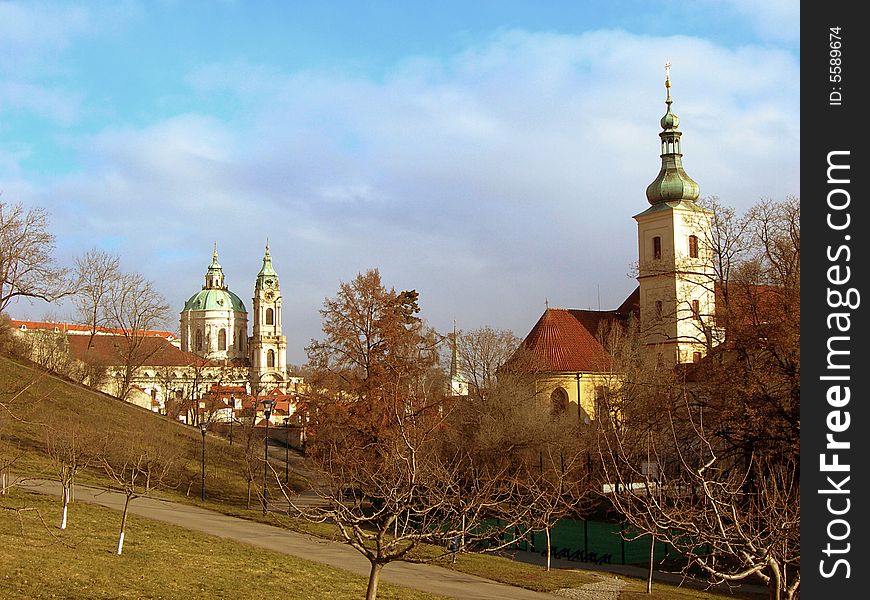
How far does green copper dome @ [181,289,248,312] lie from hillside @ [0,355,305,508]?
114271 millimetres

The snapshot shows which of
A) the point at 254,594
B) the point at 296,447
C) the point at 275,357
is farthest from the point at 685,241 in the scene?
the point at 275,357

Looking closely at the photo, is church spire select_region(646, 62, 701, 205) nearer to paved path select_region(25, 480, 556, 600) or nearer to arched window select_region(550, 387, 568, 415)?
arched window select_region(550, 387, 568, 415)

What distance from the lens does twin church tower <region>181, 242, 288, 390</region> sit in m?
151

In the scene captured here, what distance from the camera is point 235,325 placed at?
161 m

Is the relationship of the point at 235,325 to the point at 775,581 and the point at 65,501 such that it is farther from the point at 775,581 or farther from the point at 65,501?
the point at 775,581

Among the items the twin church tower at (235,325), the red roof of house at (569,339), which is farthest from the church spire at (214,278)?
the red roof of house at (569,339)

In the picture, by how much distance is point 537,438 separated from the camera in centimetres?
3903

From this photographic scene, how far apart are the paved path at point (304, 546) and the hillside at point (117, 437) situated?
5.43 ft

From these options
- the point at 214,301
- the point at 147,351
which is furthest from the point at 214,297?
the point at 147,351

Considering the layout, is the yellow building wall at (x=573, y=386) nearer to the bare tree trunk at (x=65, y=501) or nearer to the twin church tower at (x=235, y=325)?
the bare tree trunk at (x=65, y=501)

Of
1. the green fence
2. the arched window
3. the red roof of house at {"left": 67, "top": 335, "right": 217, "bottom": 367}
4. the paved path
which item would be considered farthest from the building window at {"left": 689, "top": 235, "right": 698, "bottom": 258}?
the paved path

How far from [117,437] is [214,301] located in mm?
130804

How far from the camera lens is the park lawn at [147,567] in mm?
15609

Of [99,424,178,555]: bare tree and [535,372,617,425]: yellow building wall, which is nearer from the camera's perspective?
[99,424,178,555]: bare tree
